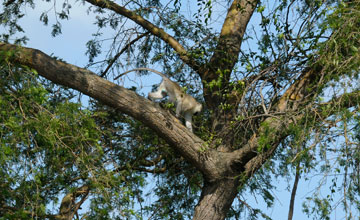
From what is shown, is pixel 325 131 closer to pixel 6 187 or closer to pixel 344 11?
pixel 344 11

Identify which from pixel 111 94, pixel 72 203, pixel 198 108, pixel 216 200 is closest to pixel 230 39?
pixel 198 108

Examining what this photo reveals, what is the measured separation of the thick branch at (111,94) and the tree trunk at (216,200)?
1.97 feet

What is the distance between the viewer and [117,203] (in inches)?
262

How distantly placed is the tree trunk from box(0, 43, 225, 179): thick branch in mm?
601

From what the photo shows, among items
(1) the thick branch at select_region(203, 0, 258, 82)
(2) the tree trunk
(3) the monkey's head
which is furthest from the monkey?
(2) the tree trunk

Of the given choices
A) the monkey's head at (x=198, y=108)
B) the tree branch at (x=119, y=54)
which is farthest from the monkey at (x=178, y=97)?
the tree branch at (x=119, y=54)

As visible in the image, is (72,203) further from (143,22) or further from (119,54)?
(143,22)

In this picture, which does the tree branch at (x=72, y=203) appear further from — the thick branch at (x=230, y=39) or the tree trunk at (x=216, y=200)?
the thick branch at (x=230, y=39)

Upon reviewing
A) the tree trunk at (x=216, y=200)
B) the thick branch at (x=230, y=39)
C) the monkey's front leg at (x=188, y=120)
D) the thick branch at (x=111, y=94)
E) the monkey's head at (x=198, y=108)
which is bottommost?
the tree trunk at (x=216, y=200)

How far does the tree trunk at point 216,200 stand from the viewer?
7566 mm

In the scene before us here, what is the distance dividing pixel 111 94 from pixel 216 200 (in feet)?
6.47

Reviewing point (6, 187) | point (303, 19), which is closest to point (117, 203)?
point (6, 187)

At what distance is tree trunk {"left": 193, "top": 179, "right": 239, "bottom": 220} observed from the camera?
757 cm

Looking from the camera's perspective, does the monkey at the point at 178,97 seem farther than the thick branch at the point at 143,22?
No
